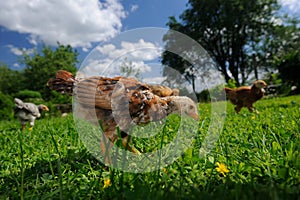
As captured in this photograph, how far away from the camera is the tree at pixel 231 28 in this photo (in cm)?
2412

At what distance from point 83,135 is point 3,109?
Answer: 9.26m

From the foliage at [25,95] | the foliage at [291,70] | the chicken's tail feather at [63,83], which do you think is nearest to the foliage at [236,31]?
the foliage at [291,70]

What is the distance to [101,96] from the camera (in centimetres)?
161

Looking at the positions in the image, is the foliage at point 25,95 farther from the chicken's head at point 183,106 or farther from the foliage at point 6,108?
the chicken's head at point 183,106

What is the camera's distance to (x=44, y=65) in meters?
28.1

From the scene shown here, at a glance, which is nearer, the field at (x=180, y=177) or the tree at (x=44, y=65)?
the field at (x=180, y=177)

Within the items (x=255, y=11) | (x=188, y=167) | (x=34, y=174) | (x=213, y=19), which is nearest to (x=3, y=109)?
(x=34, y=174)

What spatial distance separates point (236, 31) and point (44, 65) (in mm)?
24561

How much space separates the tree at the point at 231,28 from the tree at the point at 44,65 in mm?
15467

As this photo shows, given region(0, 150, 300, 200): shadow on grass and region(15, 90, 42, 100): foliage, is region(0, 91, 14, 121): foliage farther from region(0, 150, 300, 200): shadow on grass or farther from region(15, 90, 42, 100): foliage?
region(0, 150, 300, 200): shadow on grass

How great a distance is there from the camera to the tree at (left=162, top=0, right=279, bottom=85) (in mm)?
24125

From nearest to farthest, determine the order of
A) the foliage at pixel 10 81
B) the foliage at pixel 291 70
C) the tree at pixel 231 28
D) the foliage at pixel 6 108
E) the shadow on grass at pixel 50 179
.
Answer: the shadow on grass at pixel 50 179
the foliage at pixel 6 108
the foliage at pixel 291 70
the tree at pixel 231 28
the foliage at pixel 10 81

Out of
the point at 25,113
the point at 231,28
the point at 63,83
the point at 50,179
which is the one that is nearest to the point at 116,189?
the point at 50,179

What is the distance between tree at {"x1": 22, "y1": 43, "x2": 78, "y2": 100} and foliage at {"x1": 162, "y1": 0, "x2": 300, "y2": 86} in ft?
51.2
